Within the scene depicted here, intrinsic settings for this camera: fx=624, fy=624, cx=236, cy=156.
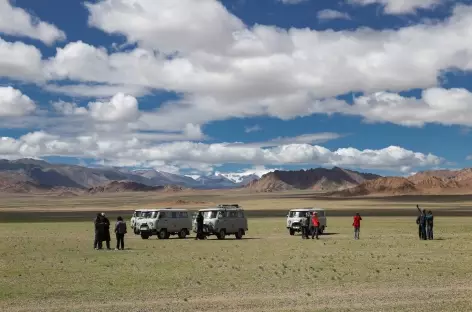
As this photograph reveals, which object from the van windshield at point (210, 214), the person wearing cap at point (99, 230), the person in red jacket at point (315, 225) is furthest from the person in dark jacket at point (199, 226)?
the person wearing cap at point (99, 230)

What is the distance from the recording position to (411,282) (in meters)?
19.5

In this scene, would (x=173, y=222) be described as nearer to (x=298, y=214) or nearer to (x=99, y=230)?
(x=298, y=214)

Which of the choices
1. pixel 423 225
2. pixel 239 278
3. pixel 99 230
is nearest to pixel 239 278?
pixel 239 278

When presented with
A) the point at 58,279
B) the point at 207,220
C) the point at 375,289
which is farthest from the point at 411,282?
the point at 207,220

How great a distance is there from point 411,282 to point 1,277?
1345 cm

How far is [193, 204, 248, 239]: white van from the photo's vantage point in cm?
4100

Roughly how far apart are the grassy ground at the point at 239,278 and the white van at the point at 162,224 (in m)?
8.55

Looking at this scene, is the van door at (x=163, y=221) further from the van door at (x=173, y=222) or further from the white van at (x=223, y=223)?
the white van at (x=223, y=223)

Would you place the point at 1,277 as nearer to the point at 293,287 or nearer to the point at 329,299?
the point at 293,287

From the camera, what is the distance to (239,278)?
808 inches

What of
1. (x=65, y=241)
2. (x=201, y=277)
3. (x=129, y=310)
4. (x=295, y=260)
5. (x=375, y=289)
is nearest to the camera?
(x=129, y=310)

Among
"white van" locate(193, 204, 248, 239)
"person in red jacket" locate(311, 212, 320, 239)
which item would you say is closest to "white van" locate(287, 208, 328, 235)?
"person in red jacket" locate(311, 212, 320, 239)

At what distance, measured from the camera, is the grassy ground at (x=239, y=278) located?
1593 cm

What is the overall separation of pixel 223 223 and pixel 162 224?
13.6 ft
